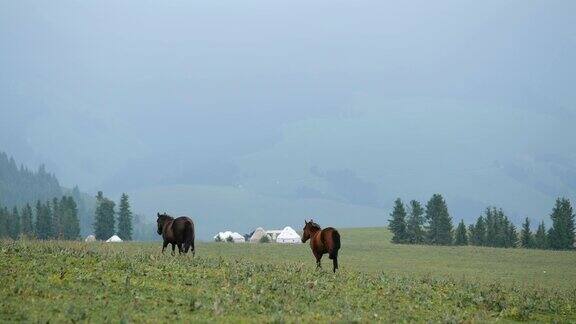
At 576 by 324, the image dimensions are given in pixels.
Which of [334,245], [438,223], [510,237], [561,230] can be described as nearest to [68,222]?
[438,223]

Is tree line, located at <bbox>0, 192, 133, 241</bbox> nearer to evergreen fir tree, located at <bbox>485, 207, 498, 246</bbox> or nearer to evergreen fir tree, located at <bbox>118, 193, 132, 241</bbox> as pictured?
evergreen fir tree, located at <bbox>118, 193, 132, 241</bbox>

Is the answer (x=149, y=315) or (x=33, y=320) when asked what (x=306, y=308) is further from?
(x=33, y=320)

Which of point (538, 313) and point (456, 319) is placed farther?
point (538, 313)

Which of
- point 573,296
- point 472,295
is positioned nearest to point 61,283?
point 472,295

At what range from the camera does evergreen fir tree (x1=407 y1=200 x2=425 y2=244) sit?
372 ft

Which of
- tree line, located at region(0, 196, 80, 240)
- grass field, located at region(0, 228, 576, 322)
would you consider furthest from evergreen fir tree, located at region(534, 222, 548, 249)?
grass field, located at region(0, 228, 576, 322)

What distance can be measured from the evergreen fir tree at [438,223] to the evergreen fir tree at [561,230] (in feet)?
55.3

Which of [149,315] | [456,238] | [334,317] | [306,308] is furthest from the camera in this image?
[456,238]

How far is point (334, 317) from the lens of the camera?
16.2m

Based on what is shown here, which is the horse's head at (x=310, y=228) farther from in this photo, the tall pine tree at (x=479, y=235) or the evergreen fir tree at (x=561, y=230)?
the tall pine tree at (x=479, y=235)

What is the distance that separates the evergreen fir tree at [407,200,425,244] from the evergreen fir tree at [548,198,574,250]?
21.4 m

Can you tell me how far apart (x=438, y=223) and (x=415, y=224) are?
13.2 feet

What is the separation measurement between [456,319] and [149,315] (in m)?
7.99

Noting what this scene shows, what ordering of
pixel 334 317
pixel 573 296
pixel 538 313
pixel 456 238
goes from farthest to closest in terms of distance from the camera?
pixel 456 238, pixel 573 296, pixel 538 313, pixel 334 317
